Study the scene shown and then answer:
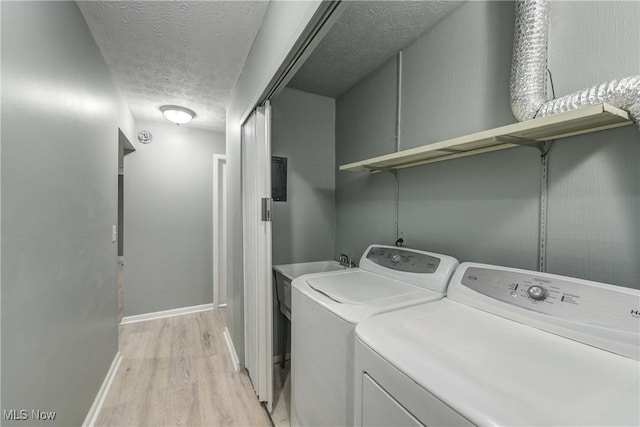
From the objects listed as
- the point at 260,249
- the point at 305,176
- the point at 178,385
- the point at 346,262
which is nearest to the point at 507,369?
the point at 260,249

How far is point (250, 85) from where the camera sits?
176 cm

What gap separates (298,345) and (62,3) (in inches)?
80.3

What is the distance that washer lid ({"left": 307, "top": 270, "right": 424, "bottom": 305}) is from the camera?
1.09 meters

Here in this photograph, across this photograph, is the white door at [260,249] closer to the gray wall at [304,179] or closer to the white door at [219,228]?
the gray wall at [304,179]

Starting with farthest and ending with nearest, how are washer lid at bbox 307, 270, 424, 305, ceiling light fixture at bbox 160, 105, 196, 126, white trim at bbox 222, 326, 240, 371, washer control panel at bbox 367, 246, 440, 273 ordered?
ceiling light fixture at bbox 160, 105, 196, 126 → white trim at bbox 222, 326, 240, 371 → washer control panel at bbox 367, 246, 440, 273 → washer lid at bbox 307, 270, 424, 305

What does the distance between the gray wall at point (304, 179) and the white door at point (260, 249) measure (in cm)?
49

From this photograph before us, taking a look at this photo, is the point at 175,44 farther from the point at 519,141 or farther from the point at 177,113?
the point at 519,141

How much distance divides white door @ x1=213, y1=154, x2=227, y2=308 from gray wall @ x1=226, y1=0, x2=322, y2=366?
0.97 meters

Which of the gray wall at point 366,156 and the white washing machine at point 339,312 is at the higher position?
the gray wall at point 366,156

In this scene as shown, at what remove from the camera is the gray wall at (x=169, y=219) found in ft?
10.1

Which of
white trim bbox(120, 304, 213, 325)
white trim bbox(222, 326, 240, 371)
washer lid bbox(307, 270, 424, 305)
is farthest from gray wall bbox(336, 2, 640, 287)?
white trim bbox(120, 304, 213, 325)

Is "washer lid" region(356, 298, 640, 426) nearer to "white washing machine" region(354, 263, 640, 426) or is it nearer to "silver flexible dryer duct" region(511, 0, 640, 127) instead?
"white washing machine" region(354, 263, 640, 426)

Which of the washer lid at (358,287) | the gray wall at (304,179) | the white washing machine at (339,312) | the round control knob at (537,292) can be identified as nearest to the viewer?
the round control knob at (537,292)

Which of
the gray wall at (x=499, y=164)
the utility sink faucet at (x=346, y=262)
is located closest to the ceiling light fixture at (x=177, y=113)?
the gray wall at (x=499, y=164)
